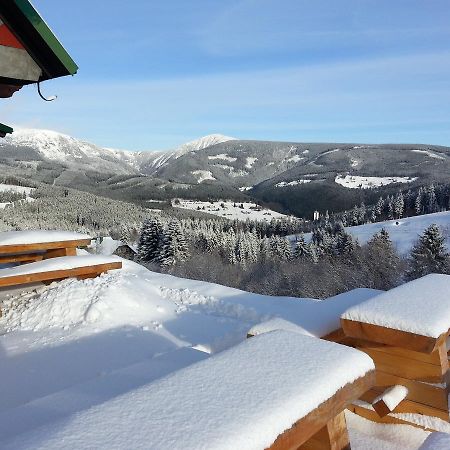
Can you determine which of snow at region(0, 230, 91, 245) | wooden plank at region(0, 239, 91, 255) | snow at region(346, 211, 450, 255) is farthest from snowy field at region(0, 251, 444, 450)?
snow at region(346, 211, 450, 255)

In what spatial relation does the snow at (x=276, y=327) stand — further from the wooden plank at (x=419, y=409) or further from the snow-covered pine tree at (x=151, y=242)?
the snow-covered pine tree at (x=151, y=242)

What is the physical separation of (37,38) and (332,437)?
11.9ft

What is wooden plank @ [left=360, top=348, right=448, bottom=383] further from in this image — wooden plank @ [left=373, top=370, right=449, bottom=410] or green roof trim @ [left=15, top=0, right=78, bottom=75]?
green roof trim @ [left=15, top=0, right=78, bottom=75]

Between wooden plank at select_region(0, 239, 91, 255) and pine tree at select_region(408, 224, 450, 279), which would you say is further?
pine tree at select_region(408, 224, 450, 279)

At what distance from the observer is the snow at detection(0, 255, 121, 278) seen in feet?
20.4

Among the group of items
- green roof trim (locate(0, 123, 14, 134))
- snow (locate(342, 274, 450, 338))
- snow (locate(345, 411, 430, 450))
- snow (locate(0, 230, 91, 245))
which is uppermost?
green roof trim (locate(0, 123, 14, 134))

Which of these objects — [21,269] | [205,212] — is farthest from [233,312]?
[205,212]

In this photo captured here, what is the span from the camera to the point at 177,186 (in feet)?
614

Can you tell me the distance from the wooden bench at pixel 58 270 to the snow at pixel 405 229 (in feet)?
199

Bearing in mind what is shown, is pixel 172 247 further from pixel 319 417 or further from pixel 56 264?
pixel 319 417

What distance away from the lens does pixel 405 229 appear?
74.0 meters

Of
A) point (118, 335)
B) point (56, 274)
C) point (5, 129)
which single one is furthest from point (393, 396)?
point (56, 274)

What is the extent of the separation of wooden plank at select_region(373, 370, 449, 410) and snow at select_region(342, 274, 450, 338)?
440 mm

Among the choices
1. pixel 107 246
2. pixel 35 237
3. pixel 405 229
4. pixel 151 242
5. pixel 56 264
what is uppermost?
pixel 35 237
